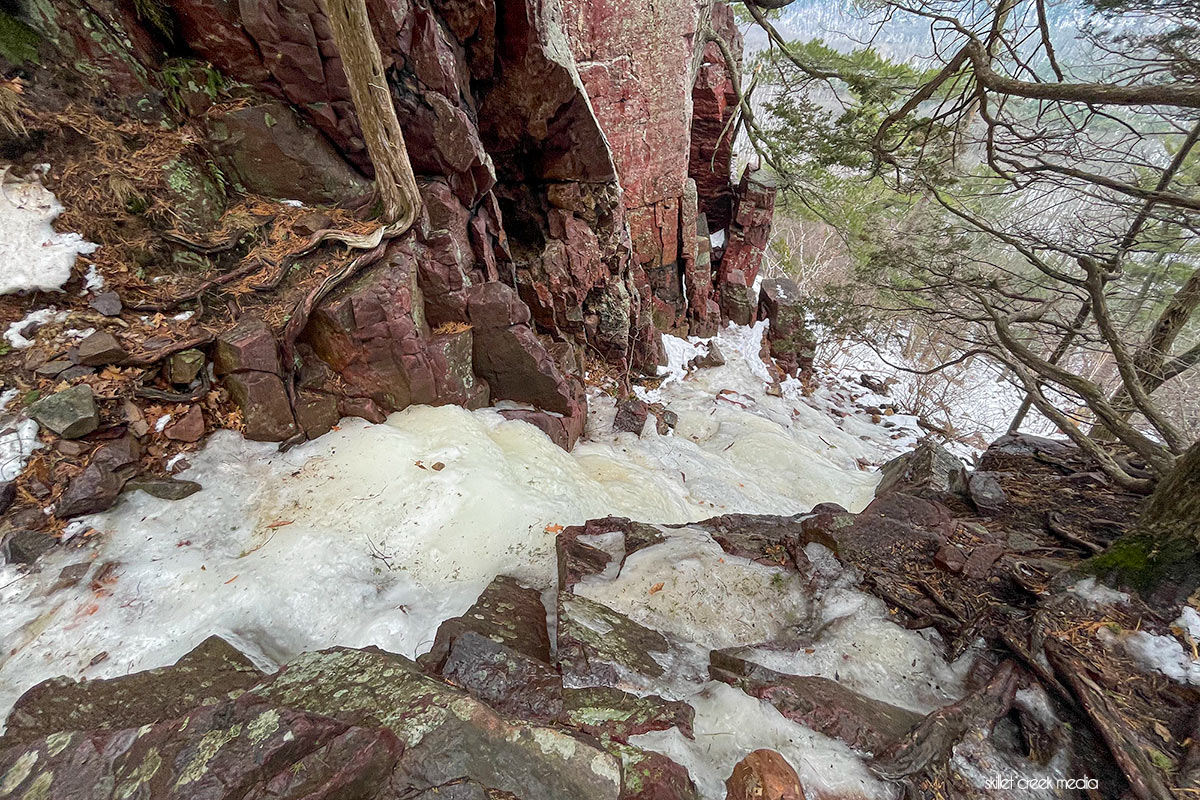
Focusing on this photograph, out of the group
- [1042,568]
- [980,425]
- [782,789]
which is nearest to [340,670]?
[782,789]

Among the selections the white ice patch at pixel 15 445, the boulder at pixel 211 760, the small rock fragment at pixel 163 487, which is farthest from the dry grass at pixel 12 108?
the boulder at pixel 211 760

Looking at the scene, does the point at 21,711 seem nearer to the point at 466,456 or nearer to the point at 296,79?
the point at 466,456

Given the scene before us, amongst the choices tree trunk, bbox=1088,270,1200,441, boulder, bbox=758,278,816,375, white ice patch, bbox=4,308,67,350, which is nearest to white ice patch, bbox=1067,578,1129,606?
tree trunk, bbox=1088,270,1200,441

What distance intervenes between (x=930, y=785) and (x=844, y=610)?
1024mm

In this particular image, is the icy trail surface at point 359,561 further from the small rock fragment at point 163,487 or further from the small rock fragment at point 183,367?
the small rock fragment at point 183,367

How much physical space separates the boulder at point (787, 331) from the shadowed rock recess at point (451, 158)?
4.85 metres

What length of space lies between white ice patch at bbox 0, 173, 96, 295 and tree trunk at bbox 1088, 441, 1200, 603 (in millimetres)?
6894

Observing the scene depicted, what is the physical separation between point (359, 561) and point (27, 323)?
111 inches

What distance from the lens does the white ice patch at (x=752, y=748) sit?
1.76 meters

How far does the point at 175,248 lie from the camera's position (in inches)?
147

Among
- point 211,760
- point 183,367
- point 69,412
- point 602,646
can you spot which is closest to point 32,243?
point 183,367

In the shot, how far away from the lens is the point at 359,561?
3018 millimetres

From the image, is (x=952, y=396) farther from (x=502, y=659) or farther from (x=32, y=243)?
(x=32, y=243)

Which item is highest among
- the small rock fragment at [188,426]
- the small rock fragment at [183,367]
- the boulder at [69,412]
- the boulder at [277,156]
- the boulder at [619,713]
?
the boulder at [277,156]
